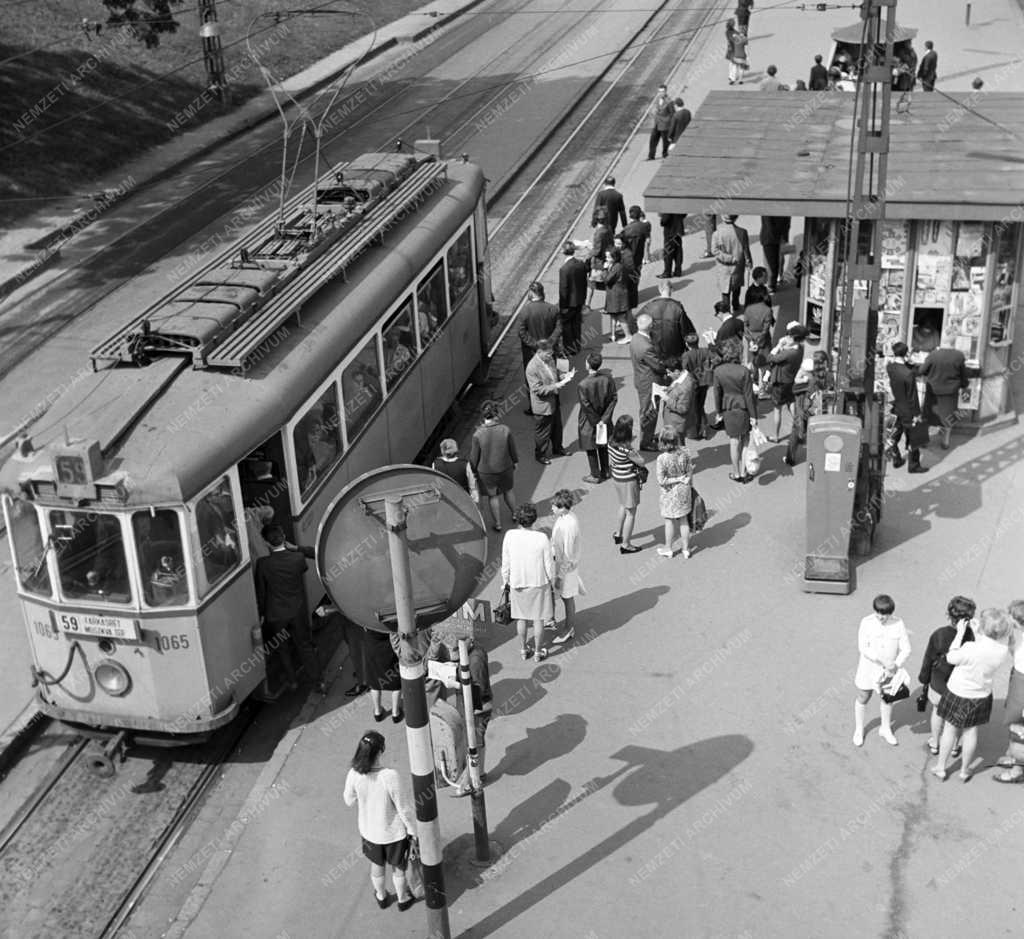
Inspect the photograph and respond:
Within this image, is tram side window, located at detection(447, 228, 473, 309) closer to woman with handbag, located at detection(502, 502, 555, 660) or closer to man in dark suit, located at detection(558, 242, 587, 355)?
man in dark suit, located at detection(558, 242, 587, 355)

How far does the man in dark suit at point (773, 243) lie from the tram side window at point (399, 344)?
8414mm

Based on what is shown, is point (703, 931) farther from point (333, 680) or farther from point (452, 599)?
point (333, 680)

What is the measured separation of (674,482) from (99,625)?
6082 mm

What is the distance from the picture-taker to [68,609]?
38.3 ft

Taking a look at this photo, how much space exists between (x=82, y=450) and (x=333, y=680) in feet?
12.0

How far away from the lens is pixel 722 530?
15953 mm

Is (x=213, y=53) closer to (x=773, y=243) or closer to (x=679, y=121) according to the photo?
(x=679, y=121)

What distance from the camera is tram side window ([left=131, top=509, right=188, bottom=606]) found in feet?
37.2

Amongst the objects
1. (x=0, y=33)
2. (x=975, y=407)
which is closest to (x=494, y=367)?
(x=975, y=407)

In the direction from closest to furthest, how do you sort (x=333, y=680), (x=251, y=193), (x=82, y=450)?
(x=82, y=450)
(x=333, y=680)
(x=251, y=193)

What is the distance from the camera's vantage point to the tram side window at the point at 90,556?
11.4 metres

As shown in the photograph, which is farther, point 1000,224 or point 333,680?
point 1000,224

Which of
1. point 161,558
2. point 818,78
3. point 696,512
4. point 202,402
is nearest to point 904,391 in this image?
point 696,512

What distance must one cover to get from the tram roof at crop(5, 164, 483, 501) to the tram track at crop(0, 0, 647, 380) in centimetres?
682
